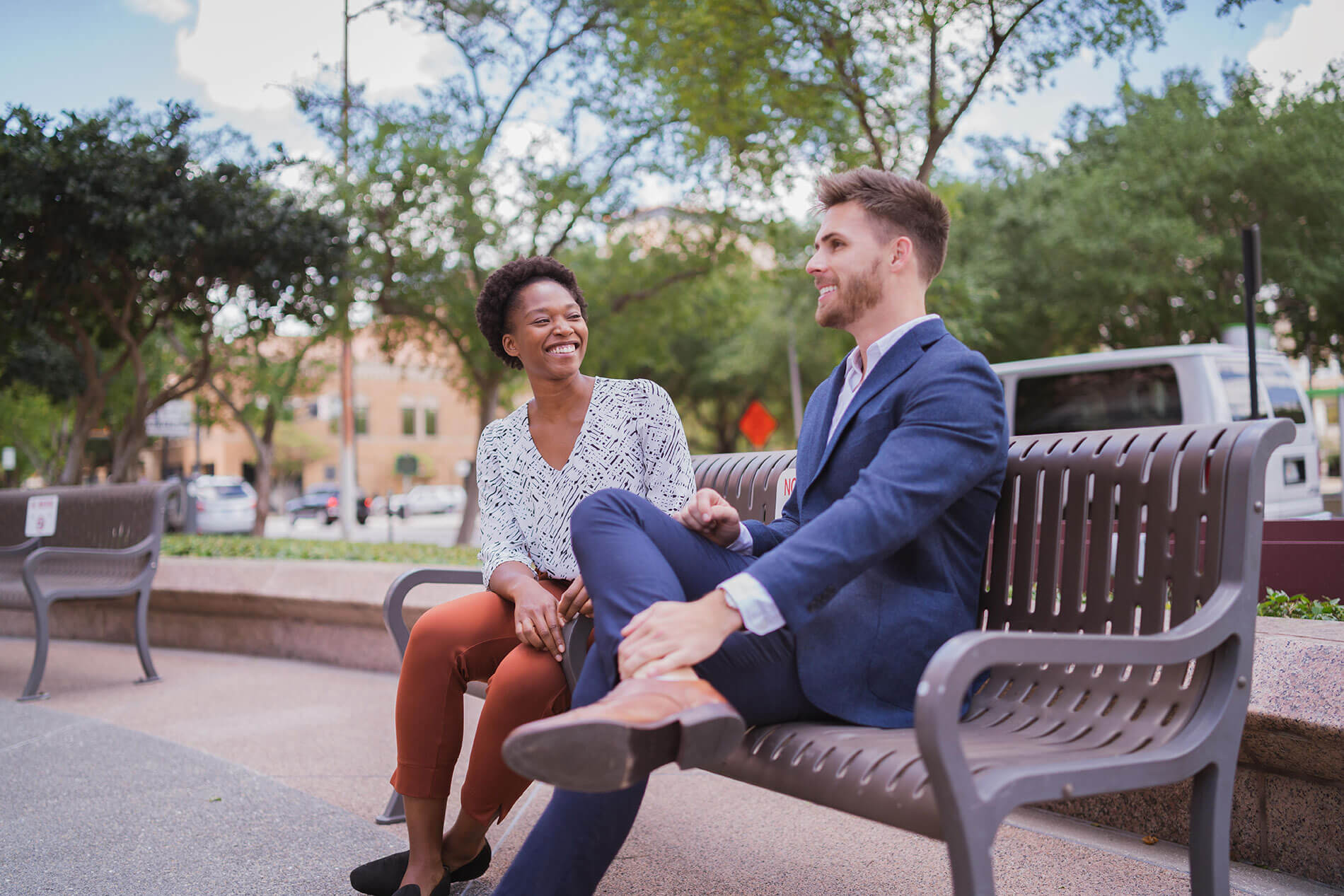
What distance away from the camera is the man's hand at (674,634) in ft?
5.90

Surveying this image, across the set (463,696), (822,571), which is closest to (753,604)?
(822,571)

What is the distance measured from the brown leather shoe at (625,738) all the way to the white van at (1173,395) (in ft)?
22.2

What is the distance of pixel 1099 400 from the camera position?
29.6ft

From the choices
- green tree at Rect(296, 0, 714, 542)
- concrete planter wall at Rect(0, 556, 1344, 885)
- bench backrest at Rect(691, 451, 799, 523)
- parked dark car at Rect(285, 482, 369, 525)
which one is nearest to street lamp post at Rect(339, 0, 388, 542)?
green tree at Rect(296, 0, 714, 542)

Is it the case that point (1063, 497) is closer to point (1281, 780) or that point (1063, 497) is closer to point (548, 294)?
point (1281, 780)

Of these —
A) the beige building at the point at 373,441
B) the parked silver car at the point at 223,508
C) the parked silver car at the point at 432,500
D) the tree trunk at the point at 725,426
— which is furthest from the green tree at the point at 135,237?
the beige building at the point at 373,441

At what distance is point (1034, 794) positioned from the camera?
160 cm

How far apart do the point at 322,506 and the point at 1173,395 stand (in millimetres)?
45579

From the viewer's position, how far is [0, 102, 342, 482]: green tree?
9.46m

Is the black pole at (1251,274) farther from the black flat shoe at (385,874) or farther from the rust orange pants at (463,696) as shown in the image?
the black flat shoe at (385,874)

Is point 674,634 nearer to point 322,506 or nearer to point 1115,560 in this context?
point 1115,560

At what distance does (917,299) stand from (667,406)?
0.89 meters

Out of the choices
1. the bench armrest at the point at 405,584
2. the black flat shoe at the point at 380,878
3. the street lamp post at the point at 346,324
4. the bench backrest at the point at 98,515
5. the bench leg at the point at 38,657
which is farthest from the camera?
the street lamp post at the point at 346,324

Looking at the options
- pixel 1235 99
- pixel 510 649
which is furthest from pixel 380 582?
pixel 1235 99
